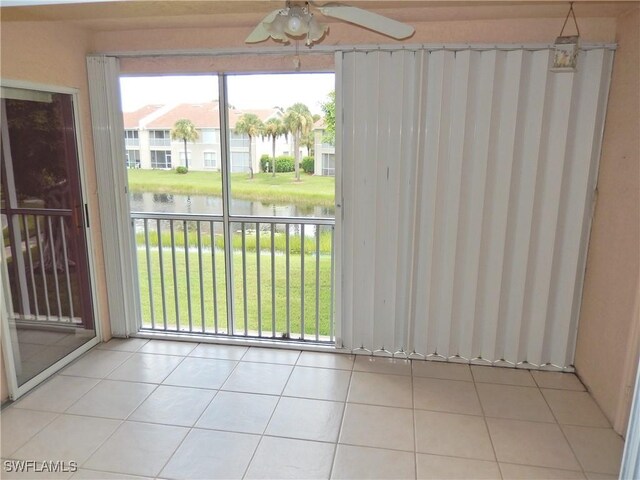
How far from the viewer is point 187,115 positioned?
324 cm

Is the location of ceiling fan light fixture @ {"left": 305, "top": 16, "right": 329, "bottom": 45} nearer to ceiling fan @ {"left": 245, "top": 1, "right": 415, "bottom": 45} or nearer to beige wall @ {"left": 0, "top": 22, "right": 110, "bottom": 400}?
ceiling fan @ {"left": 245, "top": 1, "right": 415, "bottom": 45}

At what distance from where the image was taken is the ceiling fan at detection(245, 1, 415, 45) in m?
1.81

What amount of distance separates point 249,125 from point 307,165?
498mm

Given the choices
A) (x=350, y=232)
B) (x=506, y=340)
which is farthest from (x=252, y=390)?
(x=506, y=340)

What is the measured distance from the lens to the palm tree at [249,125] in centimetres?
313

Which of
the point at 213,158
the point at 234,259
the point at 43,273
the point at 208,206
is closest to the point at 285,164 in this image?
the point at 213,158

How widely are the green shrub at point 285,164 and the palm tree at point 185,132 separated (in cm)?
64

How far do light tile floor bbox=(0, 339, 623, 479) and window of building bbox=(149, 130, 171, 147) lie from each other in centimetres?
155

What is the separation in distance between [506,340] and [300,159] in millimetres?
1923

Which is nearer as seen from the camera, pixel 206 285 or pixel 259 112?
pixel 259 112

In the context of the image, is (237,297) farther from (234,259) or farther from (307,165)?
(307,165)

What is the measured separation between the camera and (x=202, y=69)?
304 cm

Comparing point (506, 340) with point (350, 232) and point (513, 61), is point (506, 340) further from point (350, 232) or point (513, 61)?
point (513, 61)

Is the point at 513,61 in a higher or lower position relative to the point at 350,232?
higher
